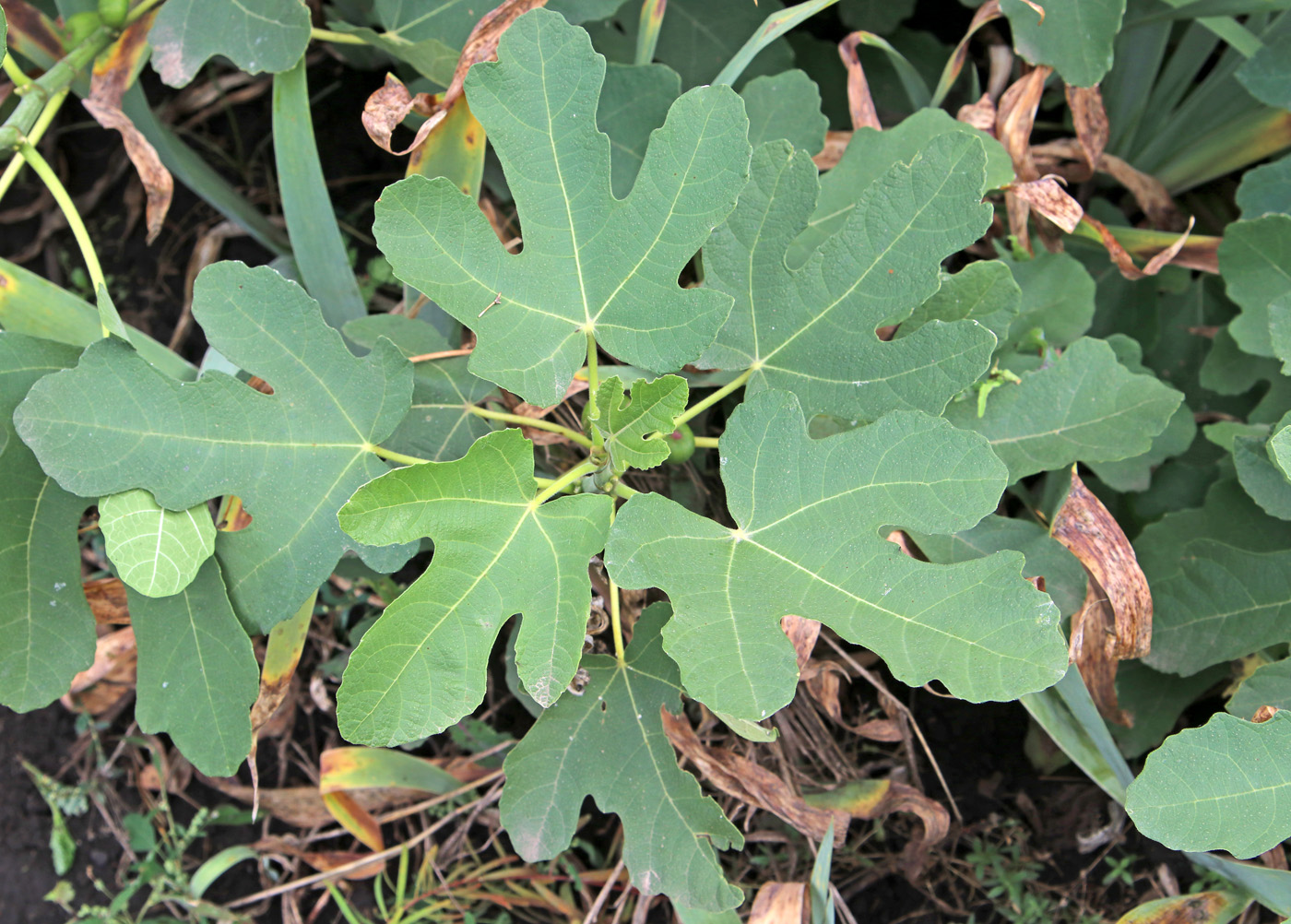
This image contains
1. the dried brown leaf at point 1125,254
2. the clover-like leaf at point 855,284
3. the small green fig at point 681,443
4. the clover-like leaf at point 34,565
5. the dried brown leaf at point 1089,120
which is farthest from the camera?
the dried brown leaf at point 1089,120

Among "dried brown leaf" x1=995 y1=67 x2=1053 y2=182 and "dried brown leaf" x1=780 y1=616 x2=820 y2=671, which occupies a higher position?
"dried brown leaf" x1=995 y1=67 x2=1053 y2=182

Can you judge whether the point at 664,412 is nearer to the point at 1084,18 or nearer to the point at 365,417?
the point at 365,417

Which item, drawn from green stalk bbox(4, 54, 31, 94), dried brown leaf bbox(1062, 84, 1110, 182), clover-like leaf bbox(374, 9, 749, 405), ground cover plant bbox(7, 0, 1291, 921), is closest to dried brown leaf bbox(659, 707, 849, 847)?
ground cover plant bbox(7, 0, 1291, 921)

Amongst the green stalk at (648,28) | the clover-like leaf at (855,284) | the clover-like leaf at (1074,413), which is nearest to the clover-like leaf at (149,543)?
the clover-like leaf at (855,284)

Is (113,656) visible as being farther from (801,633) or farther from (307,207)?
(801,633)

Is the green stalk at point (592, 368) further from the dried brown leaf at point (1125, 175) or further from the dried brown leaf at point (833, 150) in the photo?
the dried brown leaf at point (1125, 175)

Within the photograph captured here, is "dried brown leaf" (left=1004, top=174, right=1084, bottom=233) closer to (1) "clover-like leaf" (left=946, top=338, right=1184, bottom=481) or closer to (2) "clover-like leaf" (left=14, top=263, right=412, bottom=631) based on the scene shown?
(1) "clover-like leaf" (left=946, top=338, right=1184, bottom=481)
